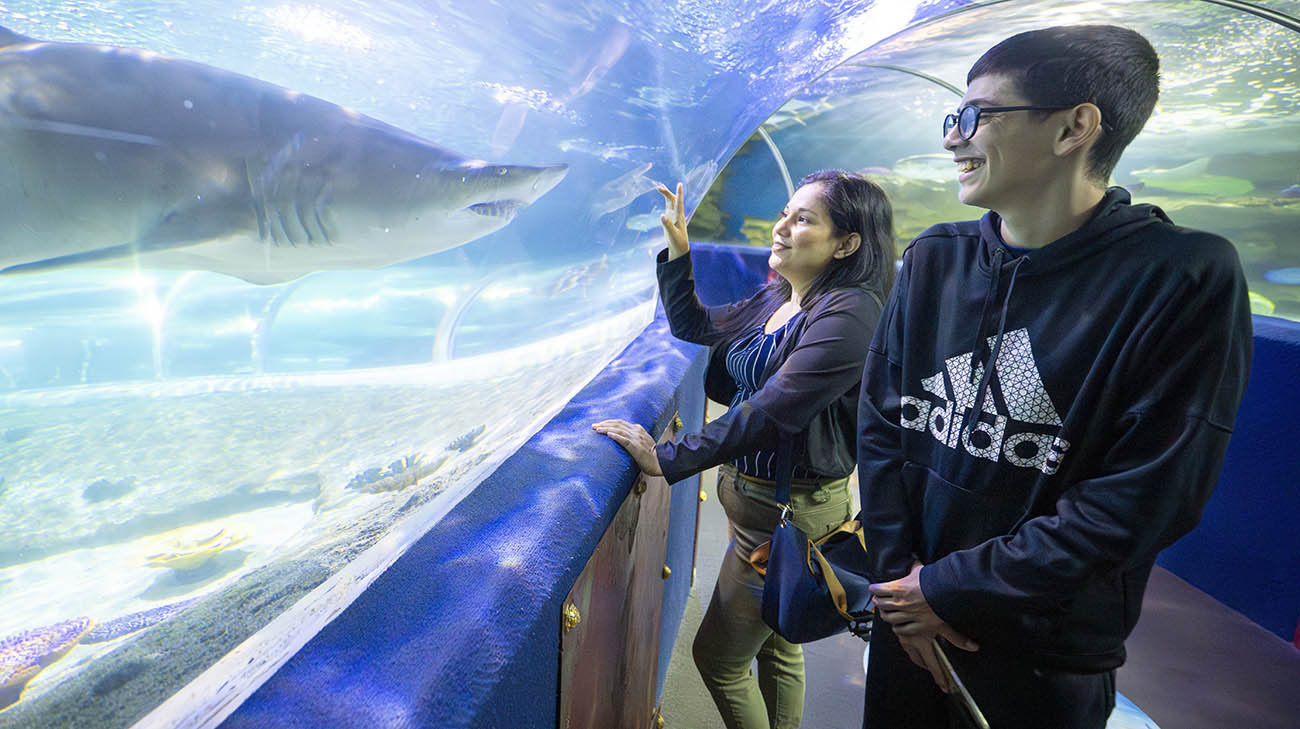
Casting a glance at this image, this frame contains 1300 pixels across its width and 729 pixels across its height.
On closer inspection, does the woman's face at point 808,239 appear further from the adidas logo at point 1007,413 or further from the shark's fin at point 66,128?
the shark's fin at point 66,128

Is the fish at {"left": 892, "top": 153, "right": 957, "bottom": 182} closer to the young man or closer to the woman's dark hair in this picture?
the woman's dark hair

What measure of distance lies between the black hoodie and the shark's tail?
1182mm

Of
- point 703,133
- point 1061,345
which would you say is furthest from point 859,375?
point 703,133

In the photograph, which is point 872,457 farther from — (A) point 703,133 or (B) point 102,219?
(A) point 703,133

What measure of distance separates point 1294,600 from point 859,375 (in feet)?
8.30

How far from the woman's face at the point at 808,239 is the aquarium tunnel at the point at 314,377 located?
0.52 meters

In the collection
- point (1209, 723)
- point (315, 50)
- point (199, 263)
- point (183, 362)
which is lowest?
point (1209, 723)

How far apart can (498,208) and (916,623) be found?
41.9 inches

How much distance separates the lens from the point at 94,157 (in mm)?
557

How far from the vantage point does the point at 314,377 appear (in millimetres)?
806

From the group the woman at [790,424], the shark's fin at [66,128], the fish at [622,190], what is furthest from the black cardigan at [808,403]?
the shark's fin at [66,128]

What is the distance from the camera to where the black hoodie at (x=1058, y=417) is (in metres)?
0.79

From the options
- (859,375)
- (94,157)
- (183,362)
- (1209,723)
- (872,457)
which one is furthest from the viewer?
(1209,723)

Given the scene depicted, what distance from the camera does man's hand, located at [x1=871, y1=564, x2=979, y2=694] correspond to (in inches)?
39.1
